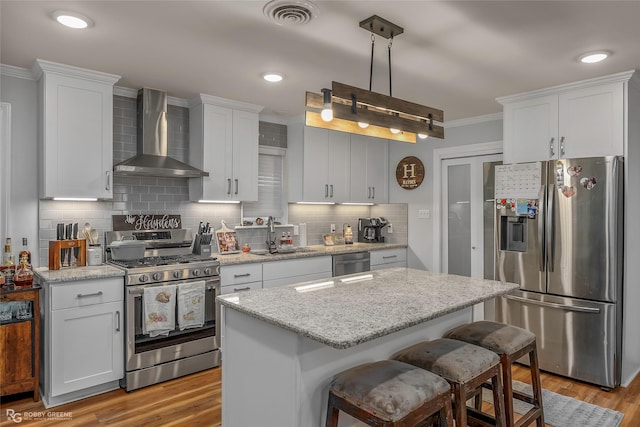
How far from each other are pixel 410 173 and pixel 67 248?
12.6 feet

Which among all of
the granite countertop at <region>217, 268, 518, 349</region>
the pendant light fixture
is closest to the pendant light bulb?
the pendant light fixture

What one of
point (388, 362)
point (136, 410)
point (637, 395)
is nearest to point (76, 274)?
point (136, 410)

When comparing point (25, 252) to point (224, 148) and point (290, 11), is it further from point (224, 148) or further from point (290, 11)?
point (290, 11)

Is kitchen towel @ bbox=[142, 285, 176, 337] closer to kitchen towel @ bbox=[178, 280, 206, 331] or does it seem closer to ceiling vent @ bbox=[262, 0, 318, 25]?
kitchen towel @ bbox=[178, 280, 206, 331]

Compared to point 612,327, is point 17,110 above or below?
above

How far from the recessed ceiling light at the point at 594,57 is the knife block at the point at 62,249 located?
3.94m

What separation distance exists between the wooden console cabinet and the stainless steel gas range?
1.89ft

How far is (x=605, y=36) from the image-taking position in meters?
2.51

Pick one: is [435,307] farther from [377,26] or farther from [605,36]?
[605,36]

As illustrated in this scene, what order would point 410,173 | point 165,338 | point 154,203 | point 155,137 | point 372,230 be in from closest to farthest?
point 165,338 → point 155,137 → point 154,203 → point 410,173 → point 372,230

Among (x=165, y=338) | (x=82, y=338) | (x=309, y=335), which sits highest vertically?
(x=309, y=335)

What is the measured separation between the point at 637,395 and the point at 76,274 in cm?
419

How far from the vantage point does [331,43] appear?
2629mm

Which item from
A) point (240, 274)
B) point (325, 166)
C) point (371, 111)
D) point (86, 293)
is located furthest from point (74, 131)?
point (325, 166)
